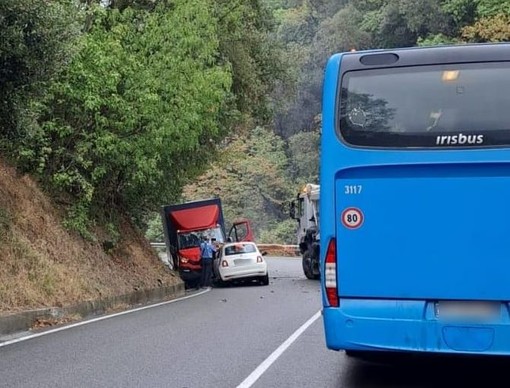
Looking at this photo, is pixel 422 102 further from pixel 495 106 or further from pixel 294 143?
pixel 294 143

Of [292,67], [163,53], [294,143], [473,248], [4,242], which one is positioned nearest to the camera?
[473,248]

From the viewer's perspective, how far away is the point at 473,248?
7.06 meters

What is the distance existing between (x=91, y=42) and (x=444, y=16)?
109ft

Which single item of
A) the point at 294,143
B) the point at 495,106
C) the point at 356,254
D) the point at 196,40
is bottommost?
the point at 294,143

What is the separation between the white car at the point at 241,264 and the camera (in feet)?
83.4

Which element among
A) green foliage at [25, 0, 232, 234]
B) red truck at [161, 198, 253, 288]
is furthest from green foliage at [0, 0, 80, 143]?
red truck at [161, 198, 253, 288]

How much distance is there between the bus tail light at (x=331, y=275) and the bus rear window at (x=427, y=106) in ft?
3.40

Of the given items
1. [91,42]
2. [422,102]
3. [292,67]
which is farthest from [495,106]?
[292,67]

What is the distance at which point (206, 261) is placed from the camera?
84.6ft

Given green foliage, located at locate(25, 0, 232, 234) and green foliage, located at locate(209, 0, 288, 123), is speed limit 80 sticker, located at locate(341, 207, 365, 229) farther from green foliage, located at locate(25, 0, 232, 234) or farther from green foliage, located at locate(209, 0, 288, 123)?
green foliage, located at locate(209, 0, 288, 123)

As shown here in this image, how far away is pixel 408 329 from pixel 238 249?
18883mm

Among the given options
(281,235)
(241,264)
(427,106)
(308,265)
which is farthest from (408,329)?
(281,235)

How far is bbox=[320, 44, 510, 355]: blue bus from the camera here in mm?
6988

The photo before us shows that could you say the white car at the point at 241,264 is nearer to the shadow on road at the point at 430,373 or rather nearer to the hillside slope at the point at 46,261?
the hillside slope at the point at 46,261
